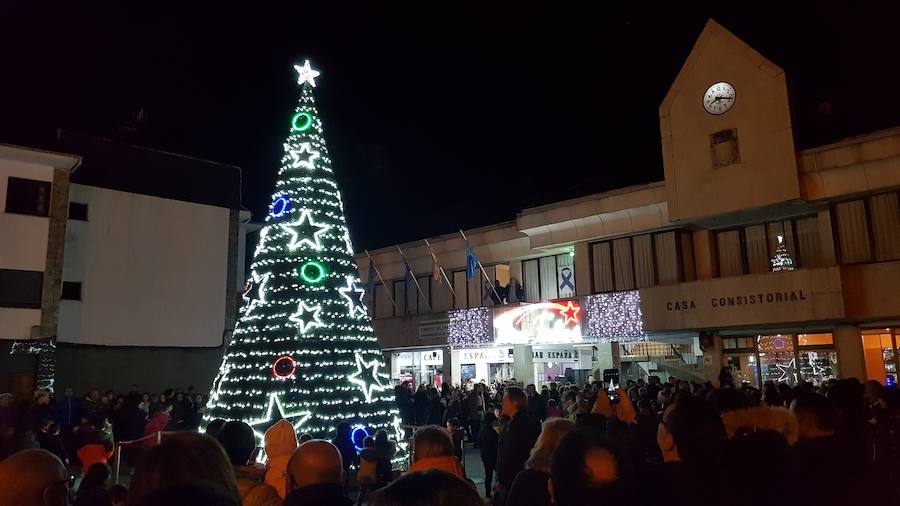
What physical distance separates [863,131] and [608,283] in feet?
32.2

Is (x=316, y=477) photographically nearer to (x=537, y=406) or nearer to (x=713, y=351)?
(x=537, y=406)

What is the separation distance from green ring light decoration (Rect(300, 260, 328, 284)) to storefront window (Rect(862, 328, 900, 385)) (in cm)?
1706

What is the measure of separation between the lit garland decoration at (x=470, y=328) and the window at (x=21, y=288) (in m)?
15.9

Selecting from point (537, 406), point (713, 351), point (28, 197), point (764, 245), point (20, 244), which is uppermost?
point (28, 197)

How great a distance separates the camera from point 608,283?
2444 centimetres

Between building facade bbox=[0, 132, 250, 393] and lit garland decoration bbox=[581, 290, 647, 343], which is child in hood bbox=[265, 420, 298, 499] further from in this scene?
building facade bbox=[0, 132, 250, 393]

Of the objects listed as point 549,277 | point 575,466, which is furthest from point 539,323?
point 575,466

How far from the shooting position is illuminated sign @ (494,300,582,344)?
80.0ft

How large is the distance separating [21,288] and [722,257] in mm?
24631

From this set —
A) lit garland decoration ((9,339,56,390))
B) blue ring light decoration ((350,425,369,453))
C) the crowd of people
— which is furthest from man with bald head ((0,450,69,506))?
lit garland decoration ((9,339,56,390))

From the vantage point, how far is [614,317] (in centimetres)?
2362

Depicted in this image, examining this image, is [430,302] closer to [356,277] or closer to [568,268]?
[568,268]

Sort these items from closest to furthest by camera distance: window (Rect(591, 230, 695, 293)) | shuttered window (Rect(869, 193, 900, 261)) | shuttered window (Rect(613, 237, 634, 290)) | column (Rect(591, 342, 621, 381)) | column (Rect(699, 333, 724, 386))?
shuttered window (Rect(869, 193, 900, 261)) → column (Rect(699, 333, 724, 386)) → window (Rect(591, 230, 695, 293)) → shuttered window (Rect(613, 237, 634, 290)) → column (Rect(591, 342, 621, 381))

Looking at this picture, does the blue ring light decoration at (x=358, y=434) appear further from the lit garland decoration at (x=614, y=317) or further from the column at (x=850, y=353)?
the column at (x=850, y=353)
